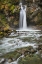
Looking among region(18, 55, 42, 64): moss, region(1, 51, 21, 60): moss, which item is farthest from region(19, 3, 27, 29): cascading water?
region(18, 55, 42, 64): moss

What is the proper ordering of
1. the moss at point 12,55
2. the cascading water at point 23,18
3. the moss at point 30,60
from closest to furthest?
the moss at point 30,60 → the moss at point 12,55 → the cascading water at point 23,18

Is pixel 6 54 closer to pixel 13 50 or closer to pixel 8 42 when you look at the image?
pixel 13 50

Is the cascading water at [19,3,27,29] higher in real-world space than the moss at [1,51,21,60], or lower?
higher

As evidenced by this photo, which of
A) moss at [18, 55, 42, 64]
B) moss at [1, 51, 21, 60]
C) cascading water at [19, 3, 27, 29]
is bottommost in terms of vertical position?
moss at [18, 55, 42, 64]

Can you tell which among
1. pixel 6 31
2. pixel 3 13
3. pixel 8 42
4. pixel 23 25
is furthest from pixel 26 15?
pixel 8 42

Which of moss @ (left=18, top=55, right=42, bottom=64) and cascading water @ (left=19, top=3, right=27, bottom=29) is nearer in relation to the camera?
moss @ (left=18, top=55, right=42, bottom=64)

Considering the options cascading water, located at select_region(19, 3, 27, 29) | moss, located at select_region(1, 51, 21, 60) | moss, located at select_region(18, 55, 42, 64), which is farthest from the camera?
cascading water, located at select_region(19, 3, 27, 29)

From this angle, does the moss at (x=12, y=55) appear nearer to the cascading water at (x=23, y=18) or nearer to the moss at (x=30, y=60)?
the moss at (x=30, y=60)

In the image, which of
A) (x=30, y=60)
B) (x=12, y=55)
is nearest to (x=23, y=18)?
(x=12, y=55)

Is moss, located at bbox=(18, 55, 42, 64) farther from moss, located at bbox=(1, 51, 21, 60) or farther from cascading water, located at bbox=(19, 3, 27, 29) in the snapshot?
cascading water, located at bbox=(19, 3, 27, 29)

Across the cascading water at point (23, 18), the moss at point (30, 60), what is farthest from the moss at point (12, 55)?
the cascading water at point (23, 18)

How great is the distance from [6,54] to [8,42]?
10.7 ft

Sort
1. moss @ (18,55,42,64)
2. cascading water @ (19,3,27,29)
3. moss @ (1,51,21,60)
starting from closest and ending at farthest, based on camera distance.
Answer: moss @ (18,55,42,64), moss @ (1,51,21,60), cascading water @ (19,3,27,29)

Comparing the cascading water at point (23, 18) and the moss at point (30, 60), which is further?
the cascading water at point (23, 18)
